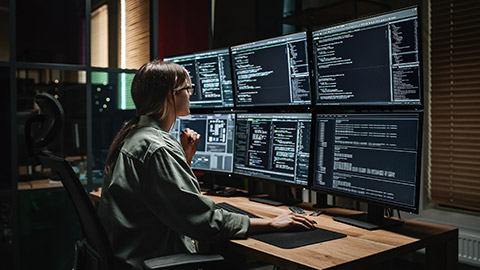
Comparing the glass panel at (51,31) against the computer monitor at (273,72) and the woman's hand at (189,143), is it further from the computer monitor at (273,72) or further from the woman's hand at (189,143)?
the computer monitor at (273,72)

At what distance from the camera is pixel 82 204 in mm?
1189

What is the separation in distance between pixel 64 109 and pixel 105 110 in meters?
0.27

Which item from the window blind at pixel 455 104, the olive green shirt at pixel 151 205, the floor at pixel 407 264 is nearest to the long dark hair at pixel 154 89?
the olive green shirt at pixel 151 205

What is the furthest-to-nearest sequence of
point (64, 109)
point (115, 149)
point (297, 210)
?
point (64, 109) < point (297, 210) < point (115, 149)

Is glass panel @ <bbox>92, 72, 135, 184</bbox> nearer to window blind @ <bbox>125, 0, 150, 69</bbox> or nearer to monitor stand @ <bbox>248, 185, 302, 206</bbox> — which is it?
window blind @ <bbox>125, 0, 150, 69</bbox>

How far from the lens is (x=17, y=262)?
8.52ft

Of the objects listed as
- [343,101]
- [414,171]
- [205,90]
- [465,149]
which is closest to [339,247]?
[414,171]

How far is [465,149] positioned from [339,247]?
1.96 m

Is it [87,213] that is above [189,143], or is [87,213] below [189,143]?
below

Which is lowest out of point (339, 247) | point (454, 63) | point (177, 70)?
point (339, 247)

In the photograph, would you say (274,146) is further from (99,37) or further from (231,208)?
(99,37)

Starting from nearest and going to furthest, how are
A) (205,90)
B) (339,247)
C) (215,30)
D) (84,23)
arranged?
(339,247)
(205,90)
(84,23)
(215,30)

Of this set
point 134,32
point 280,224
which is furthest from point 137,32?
point 280,224

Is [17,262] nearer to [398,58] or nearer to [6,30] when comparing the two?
[6,30]
